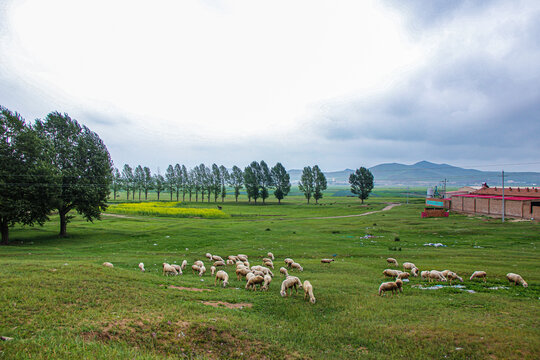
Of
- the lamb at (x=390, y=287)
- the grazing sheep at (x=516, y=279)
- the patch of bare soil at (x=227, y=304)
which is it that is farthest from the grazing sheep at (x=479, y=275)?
the patch of bare soil at (x=227, y=304)

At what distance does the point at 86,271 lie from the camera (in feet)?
45.9

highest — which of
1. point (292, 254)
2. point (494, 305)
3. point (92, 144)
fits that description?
point (92, 144)

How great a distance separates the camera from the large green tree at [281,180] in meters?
135

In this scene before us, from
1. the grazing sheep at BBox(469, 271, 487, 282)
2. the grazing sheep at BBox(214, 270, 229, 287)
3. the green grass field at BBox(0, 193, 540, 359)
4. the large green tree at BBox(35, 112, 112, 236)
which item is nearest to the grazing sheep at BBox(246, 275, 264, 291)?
the green grass field at BBox(0, 193, 540, 359)

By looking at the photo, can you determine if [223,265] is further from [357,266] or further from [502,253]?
[502,253]

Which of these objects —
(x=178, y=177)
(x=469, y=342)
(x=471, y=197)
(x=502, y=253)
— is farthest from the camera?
Result: (x=178, y=177)

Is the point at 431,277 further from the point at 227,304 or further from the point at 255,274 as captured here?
the point at 227,304

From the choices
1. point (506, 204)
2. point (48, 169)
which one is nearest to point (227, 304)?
point (48, 169)

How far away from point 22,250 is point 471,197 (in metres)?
86.9

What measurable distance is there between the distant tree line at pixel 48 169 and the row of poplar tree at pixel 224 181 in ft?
300

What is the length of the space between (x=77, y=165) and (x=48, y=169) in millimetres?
6288

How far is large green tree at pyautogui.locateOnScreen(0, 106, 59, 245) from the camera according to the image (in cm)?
3225

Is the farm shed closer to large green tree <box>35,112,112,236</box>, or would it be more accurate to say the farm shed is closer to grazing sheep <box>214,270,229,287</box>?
grazing sheep <box>214,270,229,287</box>

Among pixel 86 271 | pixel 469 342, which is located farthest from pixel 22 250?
pixel 469 342
